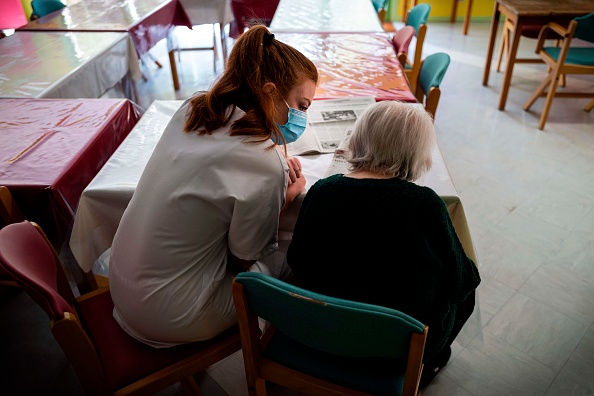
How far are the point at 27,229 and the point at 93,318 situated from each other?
0.97 feet

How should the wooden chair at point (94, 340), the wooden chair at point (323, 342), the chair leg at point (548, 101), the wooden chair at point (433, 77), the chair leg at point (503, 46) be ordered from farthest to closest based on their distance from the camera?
1. the chair leg at point (503, 46)
2. the chair leg at point (548, 101)
3. the wooden chair at point (433, 77)
4. the wooden chair at point (94, 340)
5. the wooden chair at point (323, 342)

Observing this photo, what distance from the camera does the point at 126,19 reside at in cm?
305

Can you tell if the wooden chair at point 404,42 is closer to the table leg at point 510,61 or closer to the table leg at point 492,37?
the table leg at point 510,61

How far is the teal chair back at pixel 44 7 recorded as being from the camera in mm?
3332

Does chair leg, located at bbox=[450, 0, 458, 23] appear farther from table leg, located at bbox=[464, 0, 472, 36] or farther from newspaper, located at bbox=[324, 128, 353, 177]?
newspaper, located at bbox=[324, 128, 353, 177]

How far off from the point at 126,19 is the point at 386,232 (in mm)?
2774

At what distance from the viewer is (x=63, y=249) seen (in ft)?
4.91

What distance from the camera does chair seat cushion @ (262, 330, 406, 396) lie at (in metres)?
1.04

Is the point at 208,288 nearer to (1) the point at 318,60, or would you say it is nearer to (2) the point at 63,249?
(2) the point at 63,249

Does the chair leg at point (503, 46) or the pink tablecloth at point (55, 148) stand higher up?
the pink tablecloth at point (55, 148)

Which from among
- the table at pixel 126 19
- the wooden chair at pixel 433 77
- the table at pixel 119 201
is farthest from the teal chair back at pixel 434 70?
the table at pixel 126 19

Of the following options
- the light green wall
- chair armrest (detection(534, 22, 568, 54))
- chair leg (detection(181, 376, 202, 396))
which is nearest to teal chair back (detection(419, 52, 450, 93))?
chair armrest (detection(534, 22, 568, 54))

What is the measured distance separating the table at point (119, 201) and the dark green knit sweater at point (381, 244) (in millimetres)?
259

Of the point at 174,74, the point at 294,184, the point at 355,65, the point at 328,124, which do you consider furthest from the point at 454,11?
the point at 294,184
